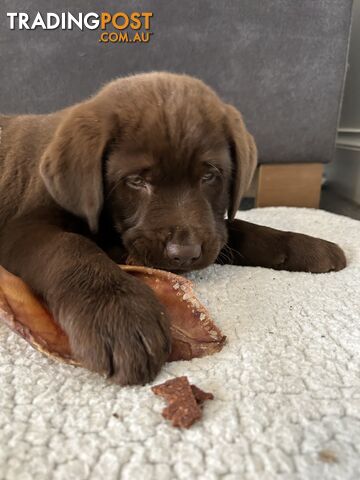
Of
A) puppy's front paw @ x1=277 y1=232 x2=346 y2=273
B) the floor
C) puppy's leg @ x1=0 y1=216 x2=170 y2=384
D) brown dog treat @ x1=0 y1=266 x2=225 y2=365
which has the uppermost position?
puppy's leg @ x1=0 y1=216 x2=170 y2=384

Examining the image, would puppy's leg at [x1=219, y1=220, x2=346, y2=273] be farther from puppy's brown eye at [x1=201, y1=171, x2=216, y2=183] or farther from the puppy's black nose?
the puppy's black nose

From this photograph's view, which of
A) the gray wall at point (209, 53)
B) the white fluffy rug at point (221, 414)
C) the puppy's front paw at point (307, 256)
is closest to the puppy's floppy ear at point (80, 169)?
the white fluffy rug at point (221, 414)

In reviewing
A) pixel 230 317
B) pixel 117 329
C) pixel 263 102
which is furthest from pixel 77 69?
pixel 117 329

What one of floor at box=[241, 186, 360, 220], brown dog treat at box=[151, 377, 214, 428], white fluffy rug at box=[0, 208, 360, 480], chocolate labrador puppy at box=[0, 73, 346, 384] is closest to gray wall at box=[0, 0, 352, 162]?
floor at box=[241, 186, 360, 220]

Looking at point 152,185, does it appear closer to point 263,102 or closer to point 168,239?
point 168,239

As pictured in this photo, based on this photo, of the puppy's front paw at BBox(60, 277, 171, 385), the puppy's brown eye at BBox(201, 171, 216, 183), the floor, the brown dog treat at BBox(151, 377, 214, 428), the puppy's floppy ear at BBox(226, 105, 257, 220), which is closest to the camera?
the brown dog treat at BBox(151, 377, 214, 428)
